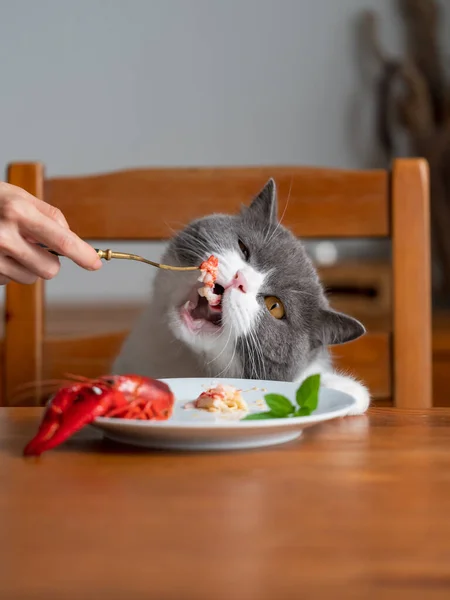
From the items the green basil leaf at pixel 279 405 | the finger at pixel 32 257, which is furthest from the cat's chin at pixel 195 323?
the green basil leaf at pixel 279 405

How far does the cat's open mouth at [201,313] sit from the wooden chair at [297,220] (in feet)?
0.80

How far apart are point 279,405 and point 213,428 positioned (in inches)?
4.0

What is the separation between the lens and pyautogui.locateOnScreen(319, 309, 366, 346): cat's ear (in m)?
1.20

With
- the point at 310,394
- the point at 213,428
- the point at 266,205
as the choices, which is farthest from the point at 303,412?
the point at 266,205

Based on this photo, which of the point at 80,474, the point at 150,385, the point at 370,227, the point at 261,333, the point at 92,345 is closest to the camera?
the point at 80,474

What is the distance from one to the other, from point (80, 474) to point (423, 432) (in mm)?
382

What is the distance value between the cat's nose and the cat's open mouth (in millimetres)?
28

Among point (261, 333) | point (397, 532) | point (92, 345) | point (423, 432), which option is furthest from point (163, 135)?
point (397, 532)

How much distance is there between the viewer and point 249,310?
1141mm

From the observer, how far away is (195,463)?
671mm

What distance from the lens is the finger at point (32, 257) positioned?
2.77 ft

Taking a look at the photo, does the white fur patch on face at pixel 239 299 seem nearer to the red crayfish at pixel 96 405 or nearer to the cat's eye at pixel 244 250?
the cat's eye at pixel 244 250

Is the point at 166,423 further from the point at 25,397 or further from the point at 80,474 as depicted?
the point at 25,397

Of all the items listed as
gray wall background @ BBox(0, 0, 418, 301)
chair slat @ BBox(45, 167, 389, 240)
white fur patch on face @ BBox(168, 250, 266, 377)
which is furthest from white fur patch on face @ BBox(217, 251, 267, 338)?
gray wall background @ BBox(0, 0, 418, 301)
